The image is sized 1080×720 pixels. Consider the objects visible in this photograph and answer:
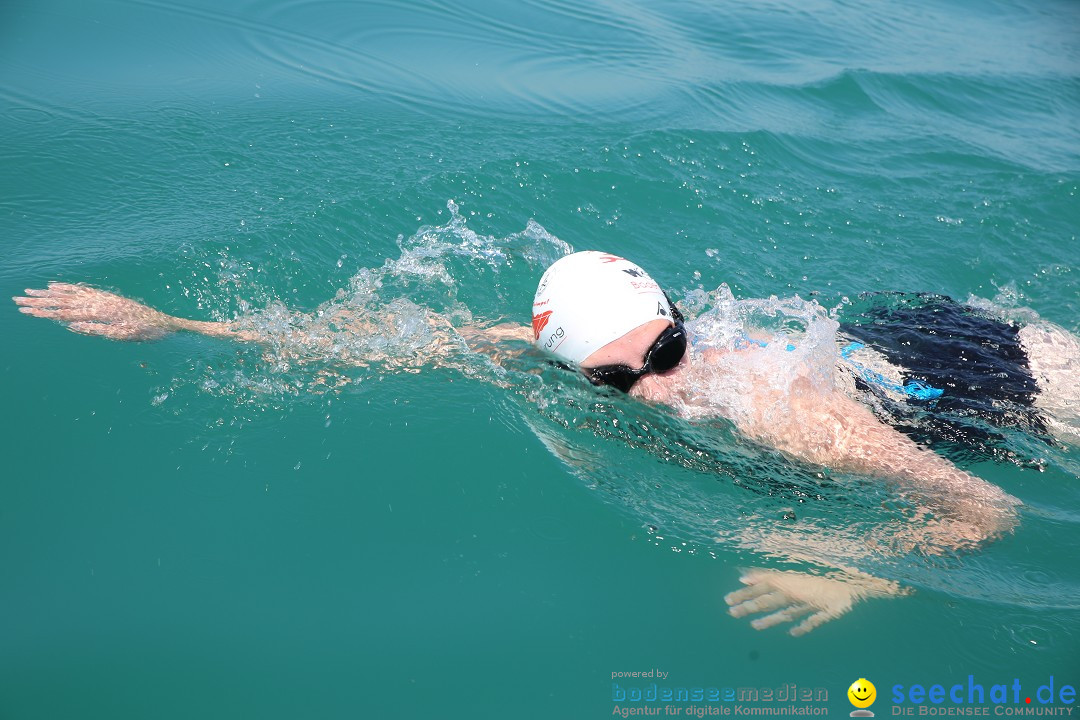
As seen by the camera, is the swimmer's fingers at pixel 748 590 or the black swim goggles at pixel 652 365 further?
the black swim goggles at pixel 652 365

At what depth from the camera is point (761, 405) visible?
5273mm

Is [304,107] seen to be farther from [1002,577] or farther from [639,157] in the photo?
[1002,577]

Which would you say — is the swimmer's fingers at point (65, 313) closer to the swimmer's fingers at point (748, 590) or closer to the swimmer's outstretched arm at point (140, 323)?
the swimmer's outstretched arm at point (140, 323)

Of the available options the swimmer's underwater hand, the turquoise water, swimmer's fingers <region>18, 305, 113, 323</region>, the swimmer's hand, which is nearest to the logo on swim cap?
the turquoise water

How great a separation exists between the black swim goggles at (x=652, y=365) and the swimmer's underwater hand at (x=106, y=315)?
2.73 m

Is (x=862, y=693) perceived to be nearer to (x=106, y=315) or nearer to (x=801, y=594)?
(x=801, y=594)

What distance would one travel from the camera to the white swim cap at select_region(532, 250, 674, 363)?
A: 17.1 feet

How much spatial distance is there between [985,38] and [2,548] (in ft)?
59.6

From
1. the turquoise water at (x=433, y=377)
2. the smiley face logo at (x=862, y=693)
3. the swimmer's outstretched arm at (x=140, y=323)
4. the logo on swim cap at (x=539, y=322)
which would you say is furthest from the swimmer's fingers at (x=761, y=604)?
the swimmer's outstretched arm at (x=140, y=323)

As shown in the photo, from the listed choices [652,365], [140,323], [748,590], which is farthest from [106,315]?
[748,590]

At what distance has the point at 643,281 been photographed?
541 cm

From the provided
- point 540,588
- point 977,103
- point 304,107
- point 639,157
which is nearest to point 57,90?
point 304,107

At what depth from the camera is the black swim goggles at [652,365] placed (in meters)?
5.22

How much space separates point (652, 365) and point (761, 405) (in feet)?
2.53
